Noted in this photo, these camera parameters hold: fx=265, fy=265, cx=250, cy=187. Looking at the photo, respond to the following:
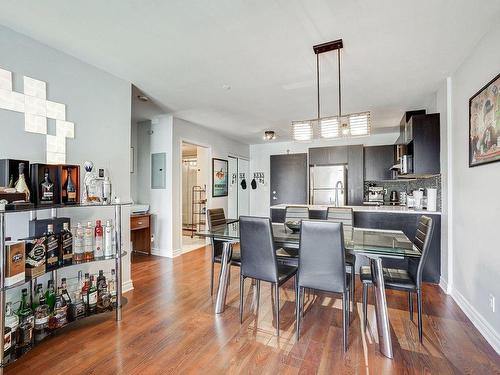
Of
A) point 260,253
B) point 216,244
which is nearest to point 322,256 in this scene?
point 260,253

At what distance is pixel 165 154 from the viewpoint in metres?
4.66

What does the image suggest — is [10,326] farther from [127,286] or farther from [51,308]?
[127,286]

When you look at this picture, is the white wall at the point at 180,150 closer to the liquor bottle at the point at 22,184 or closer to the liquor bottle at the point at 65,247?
the liquor bottle at the point at 65,247

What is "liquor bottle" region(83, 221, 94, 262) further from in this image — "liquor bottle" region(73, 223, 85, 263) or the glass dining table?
the glass dining table

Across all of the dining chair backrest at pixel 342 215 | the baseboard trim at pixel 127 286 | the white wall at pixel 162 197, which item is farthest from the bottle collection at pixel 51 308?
the dining chair backrest at pixel 342 215

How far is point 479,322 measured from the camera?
2.24 metres

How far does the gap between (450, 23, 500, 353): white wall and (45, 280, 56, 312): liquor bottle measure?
3507mm

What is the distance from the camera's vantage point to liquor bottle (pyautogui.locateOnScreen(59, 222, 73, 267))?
216 centimetres

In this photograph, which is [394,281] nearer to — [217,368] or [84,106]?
[217,368]

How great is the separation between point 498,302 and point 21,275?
11.2ft

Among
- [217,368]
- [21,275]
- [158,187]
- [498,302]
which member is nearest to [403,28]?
[498,302]

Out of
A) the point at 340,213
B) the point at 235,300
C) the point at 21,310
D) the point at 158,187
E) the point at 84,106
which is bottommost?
the point at 235,300

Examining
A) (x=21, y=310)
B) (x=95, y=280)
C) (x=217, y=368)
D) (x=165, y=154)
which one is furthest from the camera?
(x=165, y=154)

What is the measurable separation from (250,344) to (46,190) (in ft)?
6.52
